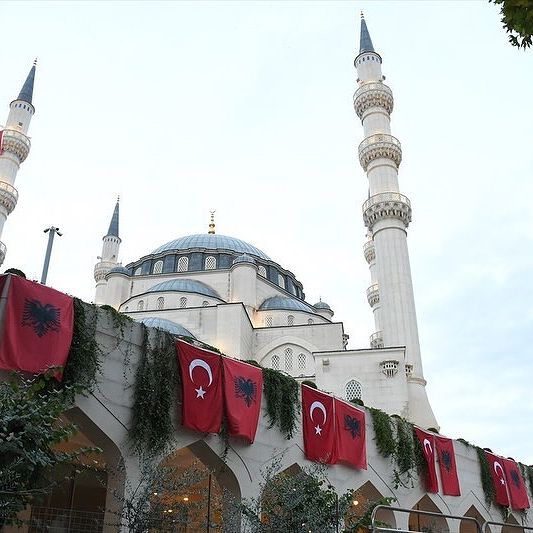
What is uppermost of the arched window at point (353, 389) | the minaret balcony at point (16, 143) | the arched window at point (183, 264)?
the minaret balcony at point (16, 143)

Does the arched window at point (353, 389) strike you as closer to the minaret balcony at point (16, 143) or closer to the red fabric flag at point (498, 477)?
the red fabric flag at point (498, 477)

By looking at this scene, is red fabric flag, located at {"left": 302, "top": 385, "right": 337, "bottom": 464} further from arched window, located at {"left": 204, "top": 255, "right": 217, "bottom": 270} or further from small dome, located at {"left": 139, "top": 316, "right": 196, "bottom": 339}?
arched window, located at {"left": 204, "top": 255, "right": 217, "bottom": 270}

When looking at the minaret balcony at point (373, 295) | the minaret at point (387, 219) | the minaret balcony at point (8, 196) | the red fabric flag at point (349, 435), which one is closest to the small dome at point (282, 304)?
the minaret balcony at point (373, 295)

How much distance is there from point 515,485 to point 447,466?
429 cm

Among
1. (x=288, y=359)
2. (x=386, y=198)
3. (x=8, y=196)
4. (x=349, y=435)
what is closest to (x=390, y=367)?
(x=288, y=359)

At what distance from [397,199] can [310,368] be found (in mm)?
8744

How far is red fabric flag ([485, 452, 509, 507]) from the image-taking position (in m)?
17.5

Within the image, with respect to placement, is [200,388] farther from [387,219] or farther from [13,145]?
[13,145]

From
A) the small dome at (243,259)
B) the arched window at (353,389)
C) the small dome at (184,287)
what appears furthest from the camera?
the small dome at (243,259)

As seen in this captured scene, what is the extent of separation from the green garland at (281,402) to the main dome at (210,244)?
2478 cm

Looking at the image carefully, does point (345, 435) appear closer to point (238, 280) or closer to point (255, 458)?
point (255, 458)

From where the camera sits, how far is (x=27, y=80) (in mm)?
31469

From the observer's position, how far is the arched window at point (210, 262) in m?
35.0

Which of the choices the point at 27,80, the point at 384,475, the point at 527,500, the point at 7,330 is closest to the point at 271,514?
the point at 7,330
